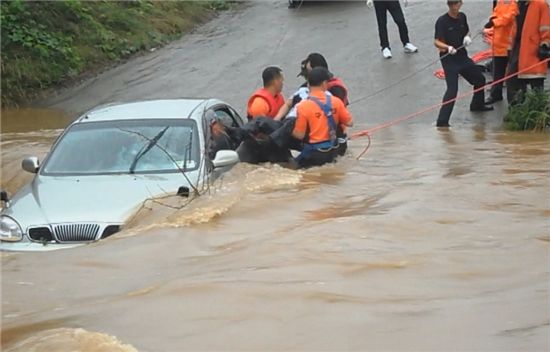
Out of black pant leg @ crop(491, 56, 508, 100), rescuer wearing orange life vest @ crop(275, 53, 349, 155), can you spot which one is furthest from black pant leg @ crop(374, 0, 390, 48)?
rescuer wearing orange life vest @ crop(275, 53, 349, 155)

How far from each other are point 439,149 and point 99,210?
5.16m

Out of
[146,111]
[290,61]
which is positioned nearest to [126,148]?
[146,111]

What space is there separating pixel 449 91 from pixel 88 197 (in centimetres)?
669

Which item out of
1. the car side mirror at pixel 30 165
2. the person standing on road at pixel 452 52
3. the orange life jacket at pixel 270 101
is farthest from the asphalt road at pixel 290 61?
the car side mirror at pixel 30 165

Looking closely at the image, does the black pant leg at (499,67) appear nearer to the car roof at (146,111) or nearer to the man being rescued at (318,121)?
the man being rescued at (318,121)

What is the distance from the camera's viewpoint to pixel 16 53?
18281 mm

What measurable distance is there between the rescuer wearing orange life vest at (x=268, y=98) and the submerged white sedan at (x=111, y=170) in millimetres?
350

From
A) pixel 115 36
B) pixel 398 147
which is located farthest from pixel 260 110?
pixel 115 36

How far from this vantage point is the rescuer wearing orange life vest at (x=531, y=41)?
12.2 meters

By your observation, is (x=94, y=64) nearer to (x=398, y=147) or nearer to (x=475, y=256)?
(x=398, y=147)

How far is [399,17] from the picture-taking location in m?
16.7

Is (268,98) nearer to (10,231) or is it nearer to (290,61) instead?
(10,231)

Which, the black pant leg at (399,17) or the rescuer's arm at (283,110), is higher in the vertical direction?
the rescuer's arm at (283,110)

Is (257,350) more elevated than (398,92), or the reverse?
(257,350)
